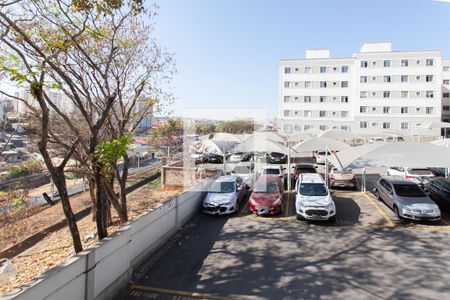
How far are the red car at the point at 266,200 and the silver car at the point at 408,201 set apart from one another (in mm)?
4415

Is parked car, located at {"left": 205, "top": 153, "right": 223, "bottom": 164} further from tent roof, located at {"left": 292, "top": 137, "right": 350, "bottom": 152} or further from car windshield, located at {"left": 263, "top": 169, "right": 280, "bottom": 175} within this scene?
car windshield, located at {"left": 263, "top": 169, "right": 280, "bottom": 175}

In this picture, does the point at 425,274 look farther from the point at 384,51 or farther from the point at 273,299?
the point at 384,51

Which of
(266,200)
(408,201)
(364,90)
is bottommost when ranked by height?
(266,200)

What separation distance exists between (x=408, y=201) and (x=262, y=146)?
30.4ft

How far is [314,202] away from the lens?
1091 cm

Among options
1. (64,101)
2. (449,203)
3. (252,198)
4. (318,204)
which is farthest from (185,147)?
(449,203)

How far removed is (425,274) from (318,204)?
13.5 feet

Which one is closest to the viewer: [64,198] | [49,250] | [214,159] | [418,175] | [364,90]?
[64,198]

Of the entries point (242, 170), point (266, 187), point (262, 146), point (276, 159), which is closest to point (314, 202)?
point (266, 187)

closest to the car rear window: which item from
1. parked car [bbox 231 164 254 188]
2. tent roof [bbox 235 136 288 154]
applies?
tent roof [bbox 235 136 288 154]

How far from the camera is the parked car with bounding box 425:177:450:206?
1199 cm

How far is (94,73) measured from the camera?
10.0m

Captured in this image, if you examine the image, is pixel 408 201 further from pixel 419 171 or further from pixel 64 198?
pixel 64 198

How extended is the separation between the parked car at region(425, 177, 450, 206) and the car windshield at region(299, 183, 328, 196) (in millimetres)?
5075
